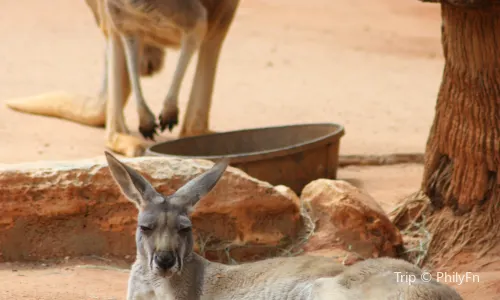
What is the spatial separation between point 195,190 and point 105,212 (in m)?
1.18

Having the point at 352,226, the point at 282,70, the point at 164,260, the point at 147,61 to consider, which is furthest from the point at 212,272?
the point at 282,70

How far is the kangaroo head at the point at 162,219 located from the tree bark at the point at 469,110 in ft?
5.24

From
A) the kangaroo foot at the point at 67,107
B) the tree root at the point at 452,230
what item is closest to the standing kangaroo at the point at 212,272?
the tree root at the point at 452,230

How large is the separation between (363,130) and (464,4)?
390cm

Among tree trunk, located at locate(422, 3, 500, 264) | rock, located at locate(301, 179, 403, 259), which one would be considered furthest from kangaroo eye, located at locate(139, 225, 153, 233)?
tree trunk, located at locate(422, 3, 500, 264)

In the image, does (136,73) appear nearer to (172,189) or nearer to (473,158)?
(172,189)

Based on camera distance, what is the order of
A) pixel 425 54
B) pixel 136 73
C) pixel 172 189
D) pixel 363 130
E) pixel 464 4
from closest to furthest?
1. pixel 464 4
2. pixel 172 189
3. pixel 136 73
4. pixel 363 130
5. pixel 425 54

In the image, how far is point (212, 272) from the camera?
3.32 metres

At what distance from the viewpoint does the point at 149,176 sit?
4199 mm

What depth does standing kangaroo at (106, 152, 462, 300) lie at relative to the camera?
9.57ft

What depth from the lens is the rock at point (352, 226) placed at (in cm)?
432

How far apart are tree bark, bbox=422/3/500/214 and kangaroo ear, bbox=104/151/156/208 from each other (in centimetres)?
185

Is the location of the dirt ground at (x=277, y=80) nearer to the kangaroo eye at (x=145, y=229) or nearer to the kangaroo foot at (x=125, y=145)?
the kangaroo foot at (x=125, y=145)

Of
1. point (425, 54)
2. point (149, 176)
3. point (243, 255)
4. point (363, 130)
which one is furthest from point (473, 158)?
point (425, 54)
